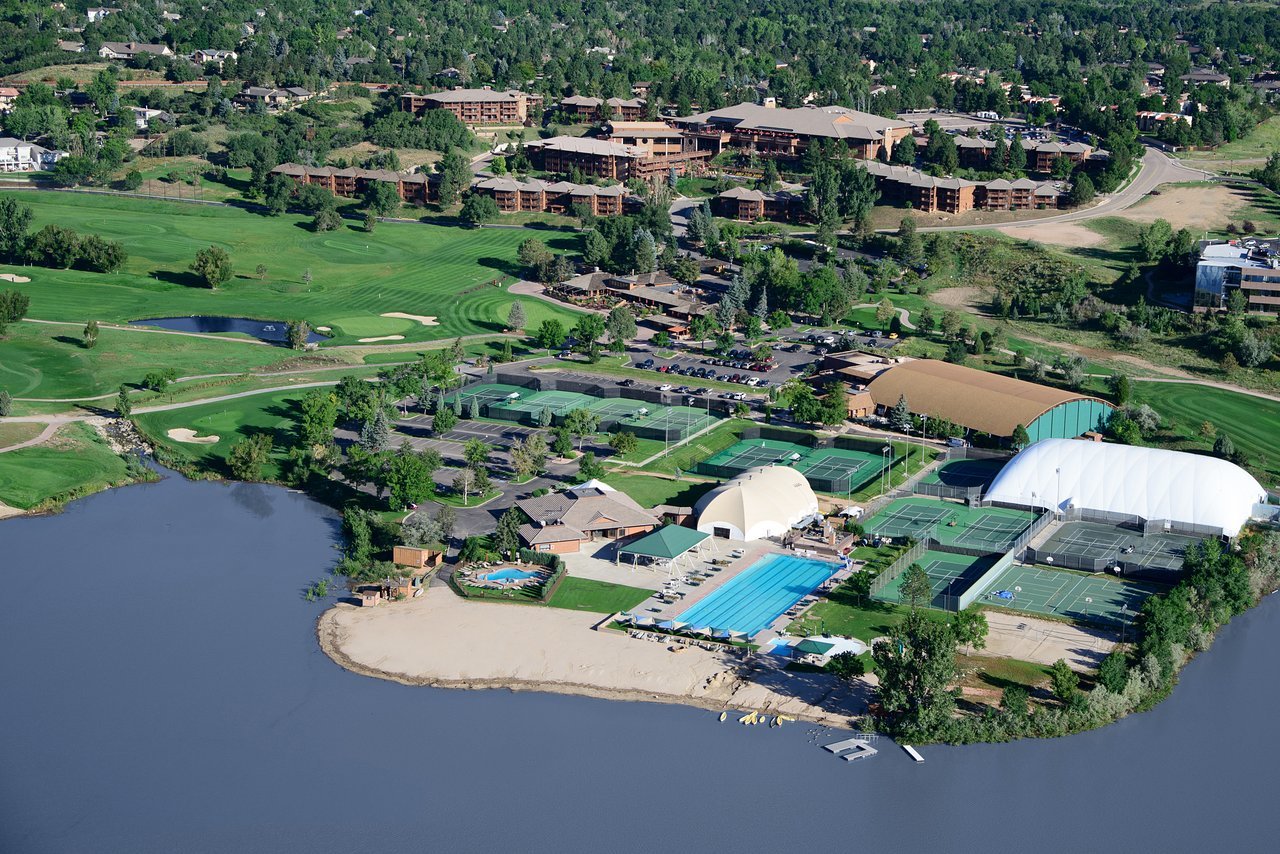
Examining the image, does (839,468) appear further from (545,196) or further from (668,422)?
(545,196)

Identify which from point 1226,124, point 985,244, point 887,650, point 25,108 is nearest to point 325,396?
point 887,650

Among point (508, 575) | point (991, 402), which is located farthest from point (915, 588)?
point (991, 402)

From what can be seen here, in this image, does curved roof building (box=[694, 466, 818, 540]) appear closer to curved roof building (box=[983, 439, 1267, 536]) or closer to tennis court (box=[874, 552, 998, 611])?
tennis court (box=[874, 552, 998, 611])

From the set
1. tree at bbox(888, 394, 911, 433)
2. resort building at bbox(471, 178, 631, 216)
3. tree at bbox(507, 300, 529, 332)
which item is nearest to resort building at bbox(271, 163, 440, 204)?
resort building at bbox(471, 178, 631, 216)

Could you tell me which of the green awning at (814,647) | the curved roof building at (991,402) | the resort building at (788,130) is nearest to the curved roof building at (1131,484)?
the curved roof building at (991,402)

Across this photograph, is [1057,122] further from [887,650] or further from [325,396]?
[887,650]
